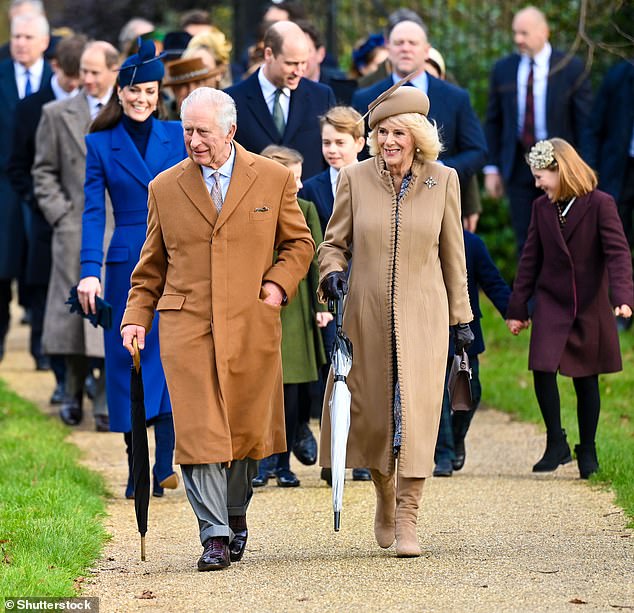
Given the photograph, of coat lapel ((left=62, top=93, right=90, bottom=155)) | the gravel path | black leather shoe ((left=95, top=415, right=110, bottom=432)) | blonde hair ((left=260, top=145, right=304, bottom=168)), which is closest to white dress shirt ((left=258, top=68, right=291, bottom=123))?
blonde hair ((left=260, top=145, right=304, bottom=168))

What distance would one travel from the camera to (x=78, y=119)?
10.7 metres

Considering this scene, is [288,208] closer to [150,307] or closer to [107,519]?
[150,307]

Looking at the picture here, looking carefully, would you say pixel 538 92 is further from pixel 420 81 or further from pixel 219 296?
pixel 219 296

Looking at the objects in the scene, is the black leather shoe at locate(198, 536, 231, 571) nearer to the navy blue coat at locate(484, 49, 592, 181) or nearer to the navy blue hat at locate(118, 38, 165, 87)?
the navy blue hat at locate(118, 38, 165, 87)

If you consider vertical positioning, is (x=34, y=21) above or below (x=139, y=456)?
above

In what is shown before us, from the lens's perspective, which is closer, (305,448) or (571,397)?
(305,448)

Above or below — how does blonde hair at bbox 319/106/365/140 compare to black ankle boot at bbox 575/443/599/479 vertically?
above

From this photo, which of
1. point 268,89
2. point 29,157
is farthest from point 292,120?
point 29,157

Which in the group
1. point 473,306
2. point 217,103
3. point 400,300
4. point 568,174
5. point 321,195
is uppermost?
point 217,103

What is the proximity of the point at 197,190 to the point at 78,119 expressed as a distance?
4.08 metres

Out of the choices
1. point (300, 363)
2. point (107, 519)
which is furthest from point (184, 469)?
point (300, 363)

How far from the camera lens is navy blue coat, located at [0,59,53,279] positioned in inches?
496

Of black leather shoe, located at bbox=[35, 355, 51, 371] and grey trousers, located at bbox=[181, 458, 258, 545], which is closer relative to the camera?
grey trousers, located at bbox=[181, 458, 258, 545]

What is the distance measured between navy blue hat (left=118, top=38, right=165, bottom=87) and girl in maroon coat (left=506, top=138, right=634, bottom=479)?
6.59 feet
